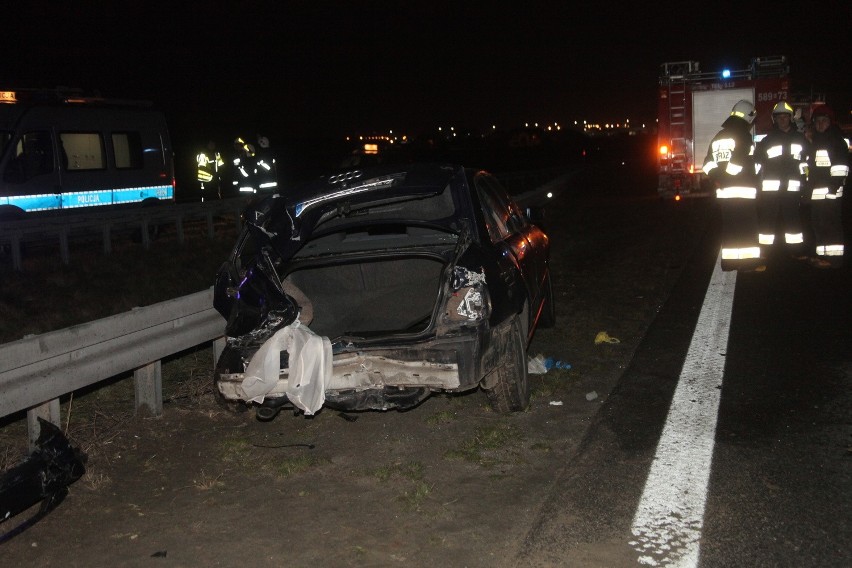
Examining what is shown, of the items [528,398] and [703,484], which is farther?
[528,398]

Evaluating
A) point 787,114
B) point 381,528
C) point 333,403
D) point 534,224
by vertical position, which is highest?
point 787,114

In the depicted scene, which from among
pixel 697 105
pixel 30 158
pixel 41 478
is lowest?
pixel 41 478

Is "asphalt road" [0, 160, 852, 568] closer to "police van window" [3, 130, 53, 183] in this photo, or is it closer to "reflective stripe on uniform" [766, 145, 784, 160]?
"reflective stripe on uniform" [766, 145, 784, 160]

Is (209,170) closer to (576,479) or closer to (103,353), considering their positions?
(103,353)

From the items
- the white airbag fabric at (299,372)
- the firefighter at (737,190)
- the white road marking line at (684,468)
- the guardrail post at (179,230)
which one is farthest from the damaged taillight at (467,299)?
the guardrail post at (179,230)

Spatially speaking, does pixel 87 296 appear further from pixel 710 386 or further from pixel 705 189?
pixel 705 189

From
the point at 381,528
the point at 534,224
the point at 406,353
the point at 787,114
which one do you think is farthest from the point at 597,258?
the point at 381,528

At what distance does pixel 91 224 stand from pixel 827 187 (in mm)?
10099

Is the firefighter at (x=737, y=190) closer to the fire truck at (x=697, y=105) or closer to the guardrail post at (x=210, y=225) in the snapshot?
the guardrail post at (x=210, y=225)

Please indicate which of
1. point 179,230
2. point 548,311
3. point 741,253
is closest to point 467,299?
point 548,311

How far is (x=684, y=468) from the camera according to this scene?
→ 4656 mm

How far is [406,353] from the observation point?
16.4 ft

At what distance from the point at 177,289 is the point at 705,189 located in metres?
13.8

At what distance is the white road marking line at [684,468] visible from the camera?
3.84m
